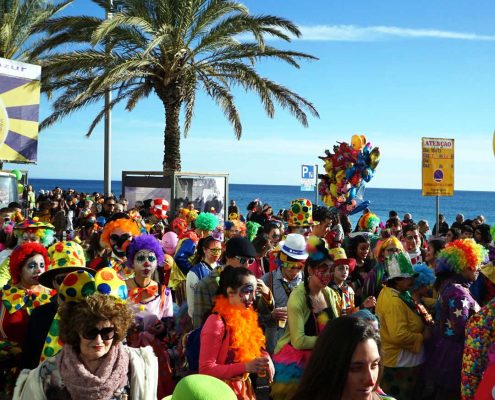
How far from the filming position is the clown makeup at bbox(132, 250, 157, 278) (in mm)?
5223

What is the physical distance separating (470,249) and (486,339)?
62.9 inches

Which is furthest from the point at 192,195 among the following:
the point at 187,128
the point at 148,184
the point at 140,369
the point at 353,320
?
the point at 353,320

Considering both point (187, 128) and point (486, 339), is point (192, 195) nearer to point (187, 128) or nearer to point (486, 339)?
point (187, 128)

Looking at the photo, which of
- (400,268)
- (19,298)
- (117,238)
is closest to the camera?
(19,298)

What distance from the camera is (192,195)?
15.9m

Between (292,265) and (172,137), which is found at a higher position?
(172,137)

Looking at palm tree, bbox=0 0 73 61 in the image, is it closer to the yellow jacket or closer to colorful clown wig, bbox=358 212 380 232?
colorful clown wig, bbox=358 212 380 232

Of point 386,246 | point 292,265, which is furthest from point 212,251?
point 386,246

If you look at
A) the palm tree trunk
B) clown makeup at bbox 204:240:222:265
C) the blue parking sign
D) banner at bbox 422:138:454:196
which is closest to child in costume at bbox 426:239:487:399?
clown makeup at bbox 204:240:222:265

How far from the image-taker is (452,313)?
195 inches

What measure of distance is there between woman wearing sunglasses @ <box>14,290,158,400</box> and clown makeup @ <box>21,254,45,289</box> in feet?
6.56

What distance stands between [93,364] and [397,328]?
9.38ft

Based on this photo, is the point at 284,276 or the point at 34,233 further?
the point at 34,233

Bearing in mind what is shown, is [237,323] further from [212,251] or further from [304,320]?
[212,251]
